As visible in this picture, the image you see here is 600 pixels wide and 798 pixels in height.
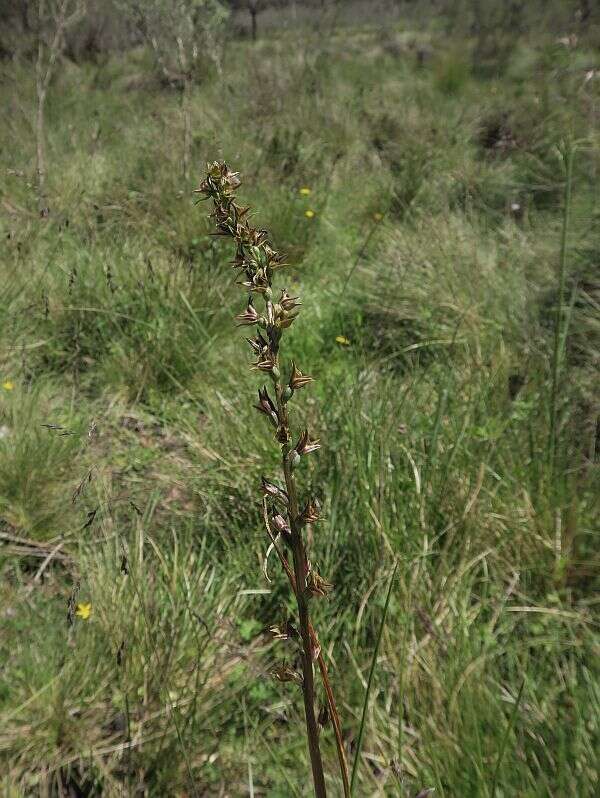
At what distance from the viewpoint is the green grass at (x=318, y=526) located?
134cm

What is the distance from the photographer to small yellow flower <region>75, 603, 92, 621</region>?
159 cm

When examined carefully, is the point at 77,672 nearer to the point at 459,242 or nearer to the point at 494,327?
the point at 494,327

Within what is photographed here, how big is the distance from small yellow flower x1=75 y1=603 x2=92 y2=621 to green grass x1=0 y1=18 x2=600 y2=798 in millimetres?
25

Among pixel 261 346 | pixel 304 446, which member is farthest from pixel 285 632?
pixel 261 346

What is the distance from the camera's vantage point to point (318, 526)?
70.3 inches

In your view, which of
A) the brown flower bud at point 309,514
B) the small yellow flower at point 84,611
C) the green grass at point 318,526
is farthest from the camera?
the small yellow flower at point 84,611

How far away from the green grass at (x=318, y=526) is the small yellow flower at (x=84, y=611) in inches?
1.0

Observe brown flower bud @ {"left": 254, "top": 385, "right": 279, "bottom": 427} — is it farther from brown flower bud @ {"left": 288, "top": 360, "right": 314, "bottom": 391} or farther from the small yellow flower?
the small yellow flower

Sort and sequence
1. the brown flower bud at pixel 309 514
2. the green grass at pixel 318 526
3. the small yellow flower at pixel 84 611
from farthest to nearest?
the small yellow flower at pixel 84 611 → the green grass at pixel 318 526 → the brown flower bud at pixel 309 514

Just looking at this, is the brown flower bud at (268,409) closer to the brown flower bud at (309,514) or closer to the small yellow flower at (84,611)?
the brown flower bud at (309,514)

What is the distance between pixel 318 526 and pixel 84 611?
671 mm

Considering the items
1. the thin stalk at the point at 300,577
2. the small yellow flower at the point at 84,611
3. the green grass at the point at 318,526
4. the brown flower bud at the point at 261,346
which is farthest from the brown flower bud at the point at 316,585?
the small yellow flower at the point at 84,611

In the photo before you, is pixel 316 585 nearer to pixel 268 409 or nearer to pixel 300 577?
pixel 300 577

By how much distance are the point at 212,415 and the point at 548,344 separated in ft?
4.55
